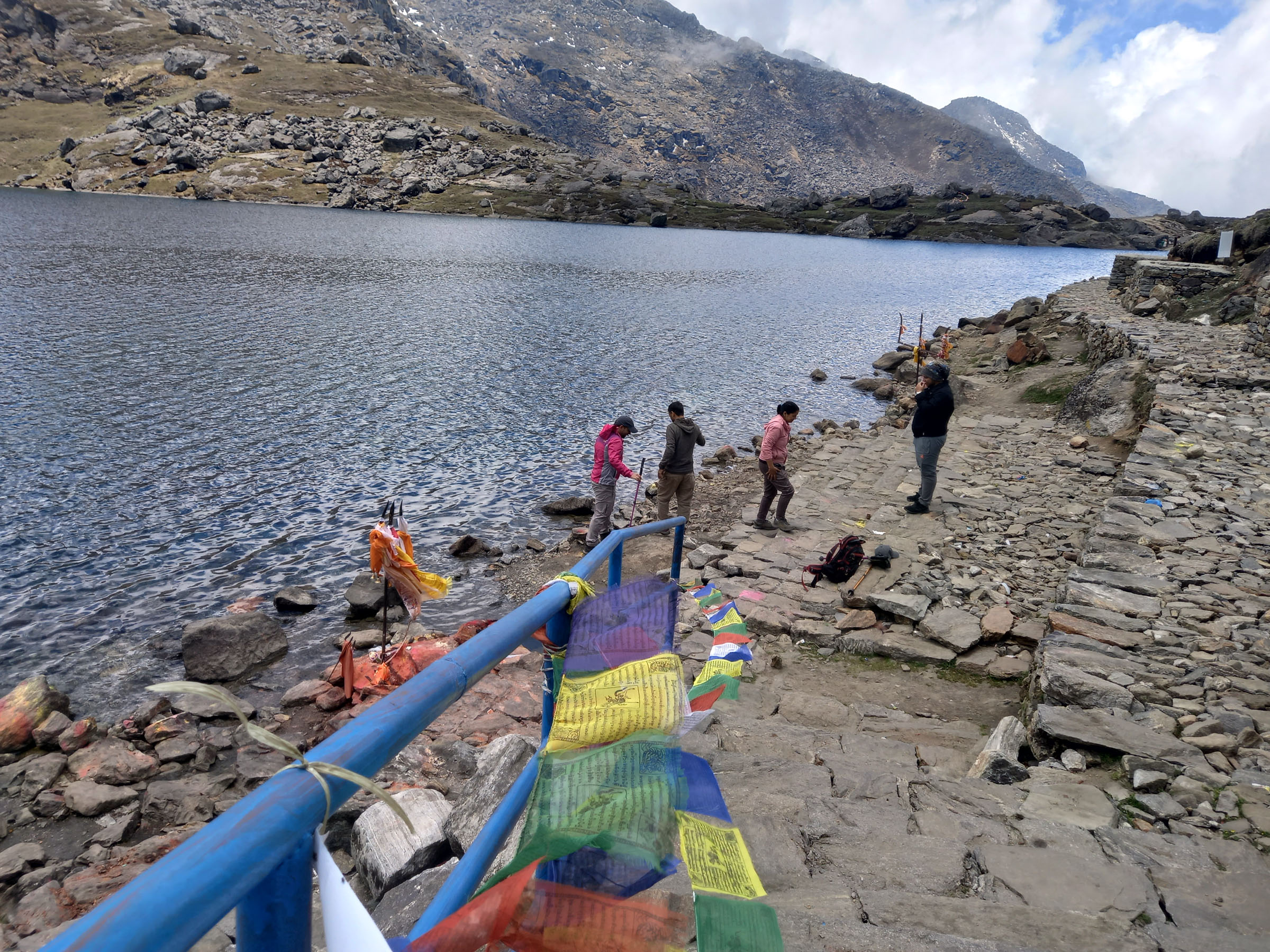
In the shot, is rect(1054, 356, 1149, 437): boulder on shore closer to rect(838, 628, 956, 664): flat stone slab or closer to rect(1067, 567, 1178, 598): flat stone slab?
rect(1067, 567, 1178, 598): flat stone slab

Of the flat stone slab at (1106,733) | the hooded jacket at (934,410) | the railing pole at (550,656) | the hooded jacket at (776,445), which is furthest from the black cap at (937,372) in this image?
the railing pole at (550,656)

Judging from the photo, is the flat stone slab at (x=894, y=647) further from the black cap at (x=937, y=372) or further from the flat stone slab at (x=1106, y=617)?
the black cap at (x=937, y=372)

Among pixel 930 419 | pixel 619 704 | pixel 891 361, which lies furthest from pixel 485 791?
pixel 891 361

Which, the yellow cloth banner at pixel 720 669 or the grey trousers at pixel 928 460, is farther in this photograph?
the grey trousers at pixel 928 460

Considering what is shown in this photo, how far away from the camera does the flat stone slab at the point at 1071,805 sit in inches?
194

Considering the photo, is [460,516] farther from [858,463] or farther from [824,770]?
[824,770]

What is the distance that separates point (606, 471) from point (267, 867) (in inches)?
527

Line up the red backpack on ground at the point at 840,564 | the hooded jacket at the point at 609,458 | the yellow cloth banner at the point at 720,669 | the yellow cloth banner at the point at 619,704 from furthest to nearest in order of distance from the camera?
1. the hooded jacket at the point at 609,458
2. the red backpack on ground at the point at 840,564
3. the yellow cloth banner at the point at 720,669
4. the yellow cloth banner at the point at 619,704

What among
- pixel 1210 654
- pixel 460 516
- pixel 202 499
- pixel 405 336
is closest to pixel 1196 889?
pixel 1210 654

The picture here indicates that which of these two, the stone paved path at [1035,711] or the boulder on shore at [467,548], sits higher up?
the stone paved path at [1035,711]

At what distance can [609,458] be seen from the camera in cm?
1429

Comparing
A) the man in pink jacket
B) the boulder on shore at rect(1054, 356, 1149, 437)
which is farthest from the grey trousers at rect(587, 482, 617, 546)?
the boulder on shore at rect(1054, 356, 1149, 437)

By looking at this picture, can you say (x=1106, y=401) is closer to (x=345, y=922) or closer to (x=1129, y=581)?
(x=1129, y=581)

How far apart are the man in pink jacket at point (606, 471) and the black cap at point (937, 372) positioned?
5.35 meters
